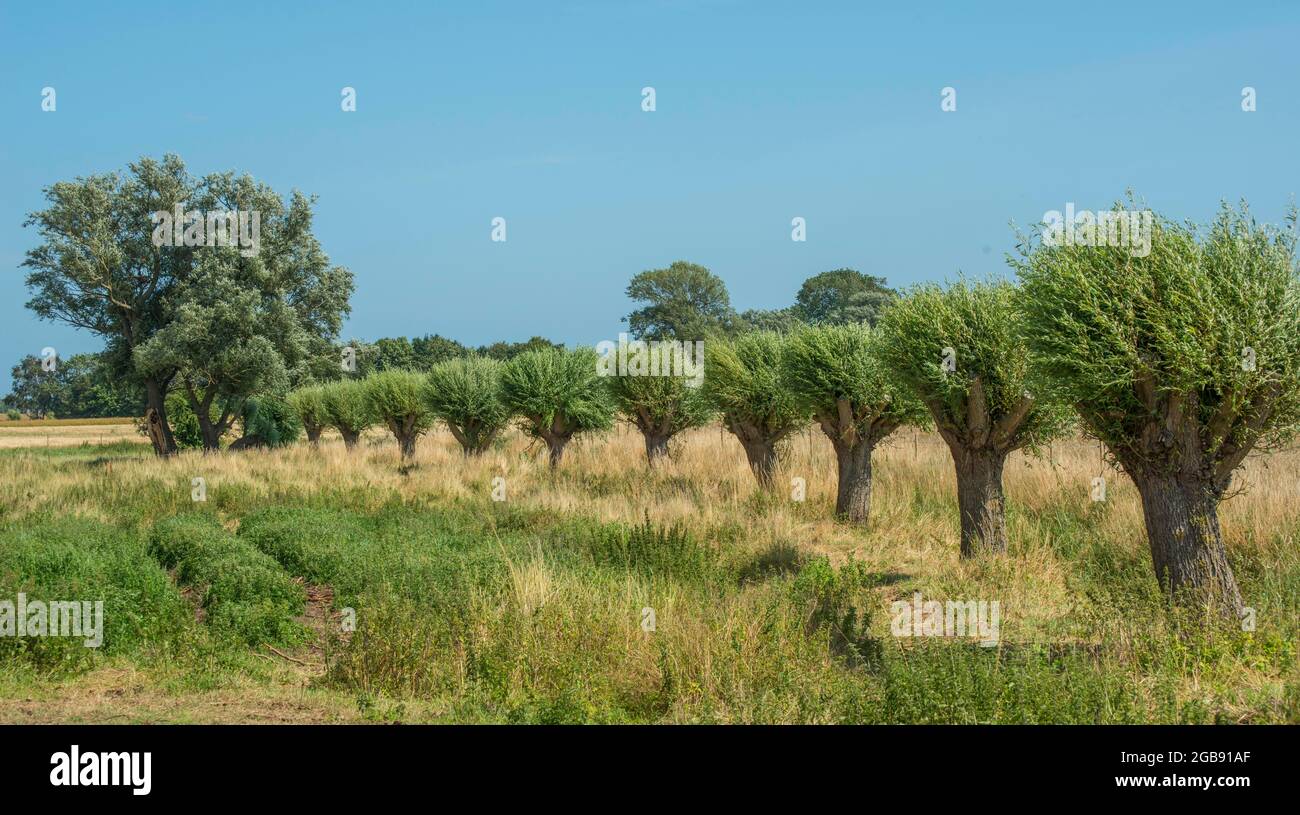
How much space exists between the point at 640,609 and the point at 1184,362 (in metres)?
6.01

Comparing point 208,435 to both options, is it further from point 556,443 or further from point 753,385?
point 753,385

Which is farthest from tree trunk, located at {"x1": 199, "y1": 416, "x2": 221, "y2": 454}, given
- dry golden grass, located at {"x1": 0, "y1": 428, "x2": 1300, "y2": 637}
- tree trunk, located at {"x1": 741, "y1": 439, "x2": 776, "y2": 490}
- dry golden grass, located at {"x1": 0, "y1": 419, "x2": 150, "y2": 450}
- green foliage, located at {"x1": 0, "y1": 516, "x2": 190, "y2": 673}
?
tree trunk, located at {"x1": 741, "y1": 439, "x2": 776, "y2": 490}

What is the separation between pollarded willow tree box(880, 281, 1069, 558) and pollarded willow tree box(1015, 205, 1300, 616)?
3.35 meters

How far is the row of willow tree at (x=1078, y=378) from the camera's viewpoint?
9477 millimetres

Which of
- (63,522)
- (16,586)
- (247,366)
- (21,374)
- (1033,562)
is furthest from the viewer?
(21,374)

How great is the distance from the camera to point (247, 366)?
3638 centimetres

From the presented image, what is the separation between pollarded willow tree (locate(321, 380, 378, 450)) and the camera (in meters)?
41.3

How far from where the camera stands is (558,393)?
2962 cm

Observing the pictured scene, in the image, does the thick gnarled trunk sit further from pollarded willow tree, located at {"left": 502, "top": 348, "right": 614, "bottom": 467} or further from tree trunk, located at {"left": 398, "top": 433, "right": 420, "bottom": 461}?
tree trunk, located at {"left": 398, "top": 433, "right": 420, "bottom": 461}

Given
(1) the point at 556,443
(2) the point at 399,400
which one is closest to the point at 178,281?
(2) the point at 399,400

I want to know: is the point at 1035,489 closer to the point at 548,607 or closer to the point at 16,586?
the point at 548,607
